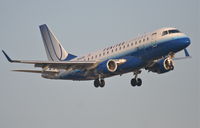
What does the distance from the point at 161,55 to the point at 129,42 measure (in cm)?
376

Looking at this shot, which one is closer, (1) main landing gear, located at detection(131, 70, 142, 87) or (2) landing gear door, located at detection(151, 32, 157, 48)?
(2) landing gear door, located at detection(151, 32, 157, 48)

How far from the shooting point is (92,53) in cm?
6450

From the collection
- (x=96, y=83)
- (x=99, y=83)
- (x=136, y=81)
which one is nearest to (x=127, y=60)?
(x=99, y=83)

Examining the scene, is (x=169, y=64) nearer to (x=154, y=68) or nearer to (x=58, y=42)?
(x=154, y=68)

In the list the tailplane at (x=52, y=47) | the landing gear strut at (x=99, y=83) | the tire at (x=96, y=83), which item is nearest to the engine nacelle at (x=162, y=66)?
the landing gear strut at (x=99, y=83)

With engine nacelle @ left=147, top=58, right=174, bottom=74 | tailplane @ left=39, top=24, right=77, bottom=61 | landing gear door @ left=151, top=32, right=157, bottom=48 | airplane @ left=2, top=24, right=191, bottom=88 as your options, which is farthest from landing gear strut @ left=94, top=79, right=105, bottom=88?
tailplane @ left=39, top=24, right=77, bottom=61

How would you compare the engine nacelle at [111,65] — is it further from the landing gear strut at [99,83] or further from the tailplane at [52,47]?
the tailplane at [52,47]

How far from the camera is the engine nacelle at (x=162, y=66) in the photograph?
5912 centimetres

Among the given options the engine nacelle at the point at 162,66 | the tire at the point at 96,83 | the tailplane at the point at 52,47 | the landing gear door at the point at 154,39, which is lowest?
the tire at the point at 96,83

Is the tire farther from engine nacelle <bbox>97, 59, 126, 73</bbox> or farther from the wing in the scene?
engine nacelle <bbox>97, 59, 126, 73</bbox>

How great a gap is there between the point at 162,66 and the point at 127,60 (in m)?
4.53

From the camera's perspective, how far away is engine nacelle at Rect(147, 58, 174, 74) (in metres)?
59.1

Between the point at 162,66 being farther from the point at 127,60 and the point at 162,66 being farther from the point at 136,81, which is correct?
the point at 136,81

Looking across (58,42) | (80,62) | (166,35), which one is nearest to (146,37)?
(166,35)
